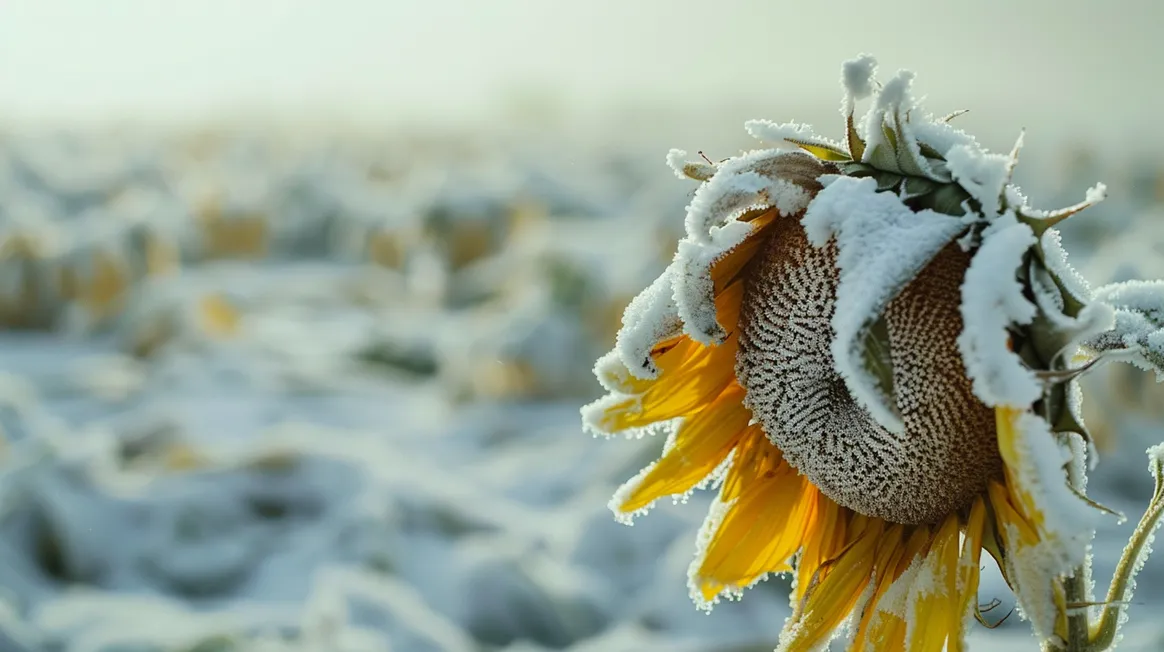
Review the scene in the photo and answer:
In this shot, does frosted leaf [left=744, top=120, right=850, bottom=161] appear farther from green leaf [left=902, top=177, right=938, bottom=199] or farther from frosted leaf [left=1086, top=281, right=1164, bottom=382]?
frosted leaf [left=1086, top=281, right=1164, bottom=382]

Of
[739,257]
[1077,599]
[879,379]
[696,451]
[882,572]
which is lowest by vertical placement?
[1077,599]

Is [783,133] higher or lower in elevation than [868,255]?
higher

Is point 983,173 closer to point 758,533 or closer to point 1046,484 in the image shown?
point 1046,484

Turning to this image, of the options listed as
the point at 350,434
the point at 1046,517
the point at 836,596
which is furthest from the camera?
the point at 350,434

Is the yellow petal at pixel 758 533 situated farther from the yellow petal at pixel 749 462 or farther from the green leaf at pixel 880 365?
the green leaf at pixel 880 365

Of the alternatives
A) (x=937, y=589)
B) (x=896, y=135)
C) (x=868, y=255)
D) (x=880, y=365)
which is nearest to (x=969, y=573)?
(x=937, y=589)

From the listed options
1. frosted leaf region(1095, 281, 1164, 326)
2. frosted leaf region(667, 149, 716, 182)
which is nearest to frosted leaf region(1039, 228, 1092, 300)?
frosted leaf region(1095, 281, 1164, 326)

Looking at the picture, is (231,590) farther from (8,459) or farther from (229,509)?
(8,459)
